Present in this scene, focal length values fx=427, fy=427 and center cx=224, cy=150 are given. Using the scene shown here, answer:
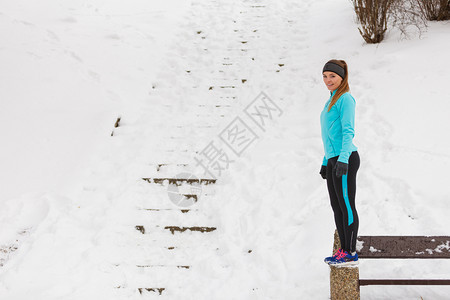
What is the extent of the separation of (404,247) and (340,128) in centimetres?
88

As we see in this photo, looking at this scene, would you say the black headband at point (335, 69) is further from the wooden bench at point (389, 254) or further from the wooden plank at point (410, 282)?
the wooden plank at point (410, 282)

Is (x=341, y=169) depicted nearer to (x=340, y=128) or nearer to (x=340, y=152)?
(x=340, y=152)

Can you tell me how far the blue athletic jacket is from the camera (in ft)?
8.50

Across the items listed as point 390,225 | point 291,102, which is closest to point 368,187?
point 390,225

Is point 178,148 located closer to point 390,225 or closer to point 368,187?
point 368,187

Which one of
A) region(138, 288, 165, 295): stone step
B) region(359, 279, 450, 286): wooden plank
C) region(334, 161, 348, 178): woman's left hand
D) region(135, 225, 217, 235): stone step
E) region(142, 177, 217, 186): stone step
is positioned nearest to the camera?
region(334, 161, 348, 178): woman's left hand

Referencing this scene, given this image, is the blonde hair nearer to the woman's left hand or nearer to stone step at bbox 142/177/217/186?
the woman's left hand

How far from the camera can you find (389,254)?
107 inches

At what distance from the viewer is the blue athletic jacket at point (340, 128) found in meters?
2.59

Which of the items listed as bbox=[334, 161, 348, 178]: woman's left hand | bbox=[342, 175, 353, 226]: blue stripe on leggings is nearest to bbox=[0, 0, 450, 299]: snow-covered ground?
bbox=[342, 175, 353, 226]: blue stripe on leggings

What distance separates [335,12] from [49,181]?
5533mm

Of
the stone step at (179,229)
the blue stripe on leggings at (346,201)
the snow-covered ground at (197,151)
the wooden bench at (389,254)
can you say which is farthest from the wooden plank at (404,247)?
the stone step at (179,229)

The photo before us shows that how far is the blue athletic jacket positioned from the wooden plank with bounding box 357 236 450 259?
2.15ft

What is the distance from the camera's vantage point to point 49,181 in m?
4.25
